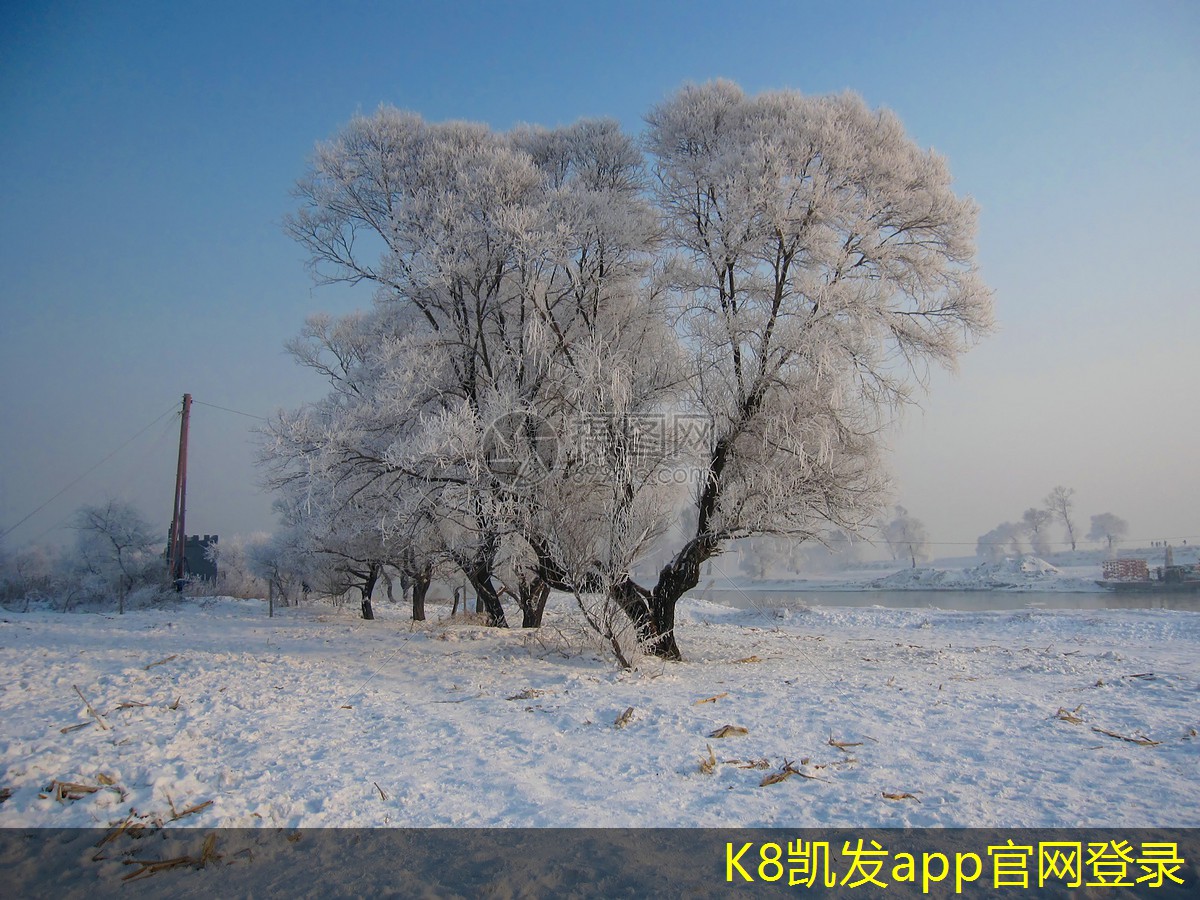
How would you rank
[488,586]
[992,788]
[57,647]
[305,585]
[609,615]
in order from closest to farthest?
1. [992,788]
2. [609,615]
3. [57,647]
4. [488,586]
5. [305,585]

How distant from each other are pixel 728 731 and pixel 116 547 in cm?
3299

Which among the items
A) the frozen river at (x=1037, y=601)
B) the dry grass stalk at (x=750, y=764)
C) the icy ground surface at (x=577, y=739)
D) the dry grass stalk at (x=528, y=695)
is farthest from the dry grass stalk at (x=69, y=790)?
the frozen river at (x=1037, y=601)

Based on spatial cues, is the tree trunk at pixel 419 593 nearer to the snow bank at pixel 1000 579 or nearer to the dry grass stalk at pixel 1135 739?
the dry grass stalk at pixel 1135 739

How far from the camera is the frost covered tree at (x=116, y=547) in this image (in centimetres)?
2933

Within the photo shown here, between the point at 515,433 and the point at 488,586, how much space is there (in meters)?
6.79

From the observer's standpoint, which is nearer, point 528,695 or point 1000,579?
point 528,695

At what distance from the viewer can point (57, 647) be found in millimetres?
10445

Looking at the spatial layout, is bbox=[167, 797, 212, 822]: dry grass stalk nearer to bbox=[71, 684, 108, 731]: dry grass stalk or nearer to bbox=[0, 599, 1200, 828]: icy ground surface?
bbox=[0, 599, 1200, 828]: icy ground surface

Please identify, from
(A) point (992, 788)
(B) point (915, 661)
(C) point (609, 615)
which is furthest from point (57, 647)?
(B) point (915, 661)

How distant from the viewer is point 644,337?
1316cm

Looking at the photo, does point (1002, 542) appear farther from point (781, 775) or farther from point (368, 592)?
point (781, 775)

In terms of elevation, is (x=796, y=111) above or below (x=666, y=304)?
above

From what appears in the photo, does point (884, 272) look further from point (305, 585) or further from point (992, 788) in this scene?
point (305, 585)

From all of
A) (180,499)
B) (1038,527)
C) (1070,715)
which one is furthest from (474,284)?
(1038,527)
